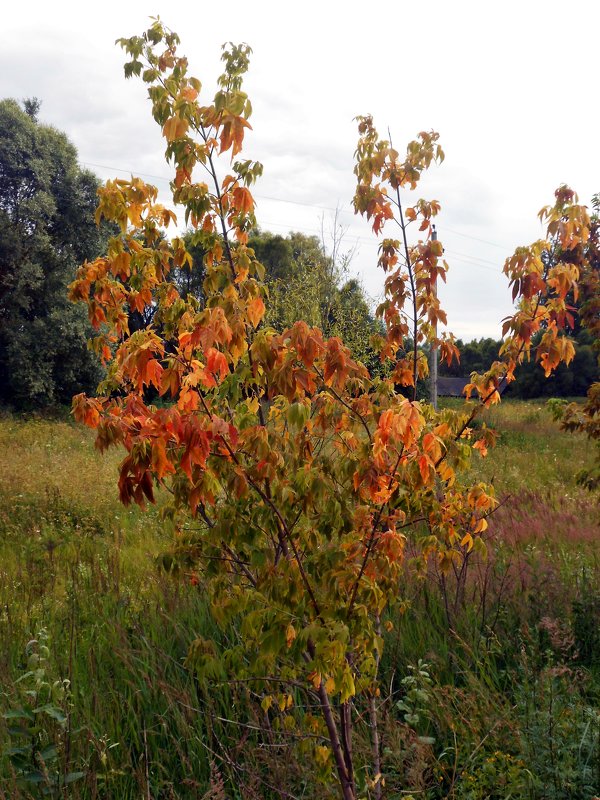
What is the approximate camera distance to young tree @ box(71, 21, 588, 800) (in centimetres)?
233

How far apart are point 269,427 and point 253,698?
1.90 meters

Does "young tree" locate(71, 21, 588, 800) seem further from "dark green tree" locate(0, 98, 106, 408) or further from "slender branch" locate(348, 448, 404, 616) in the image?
"dark green tree" locate(0, 98, 106, 408)

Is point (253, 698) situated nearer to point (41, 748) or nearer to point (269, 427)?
point (41, 748)

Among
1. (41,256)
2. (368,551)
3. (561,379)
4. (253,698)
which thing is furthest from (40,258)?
(561,379)

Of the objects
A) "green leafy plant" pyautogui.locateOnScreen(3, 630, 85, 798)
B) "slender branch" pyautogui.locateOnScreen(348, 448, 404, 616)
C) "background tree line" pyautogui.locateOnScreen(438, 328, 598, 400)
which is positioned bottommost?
"green leafy plant" pyautogui.locateOnScreen(3, 630, 85, 798)

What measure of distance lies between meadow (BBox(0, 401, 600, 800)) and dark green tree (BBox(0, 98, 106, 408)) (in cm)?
1801

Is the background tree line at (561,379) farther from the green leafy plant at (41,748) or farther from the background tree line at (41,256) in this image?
the green leafy plant at (41,748)

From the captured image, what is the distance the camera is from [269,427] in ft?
9.91

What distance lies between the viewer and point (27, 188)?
25.0 m

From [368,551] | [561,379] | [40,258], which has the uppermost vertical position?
[40,258]

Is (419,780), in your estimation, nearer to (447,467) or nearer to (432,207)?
(447,467)

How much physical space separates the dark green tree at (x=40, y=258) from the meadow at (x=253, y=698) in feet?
59.1

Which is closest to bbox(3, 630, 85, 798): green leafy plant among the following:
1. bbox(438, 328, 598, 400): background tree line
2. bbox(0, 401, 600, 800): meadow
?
bbox(0, 401, 600, 800): meadow

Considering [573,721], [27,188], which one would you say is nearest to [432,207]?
[573,721]
